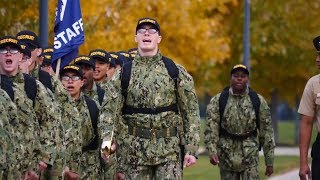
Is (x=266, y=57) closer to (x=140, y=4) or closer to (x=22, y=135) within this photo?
(x=140, y=4)

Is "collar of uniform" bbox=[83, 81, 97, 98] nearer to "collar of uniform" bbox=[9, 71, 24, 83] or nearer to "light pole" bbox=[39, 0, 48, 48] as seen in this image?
"light pole" bbox=[39, 0, 48, 48]

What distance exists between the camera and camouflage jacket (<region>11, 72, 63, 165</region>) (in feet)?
43.9

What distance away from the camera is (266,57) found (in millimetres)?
46719

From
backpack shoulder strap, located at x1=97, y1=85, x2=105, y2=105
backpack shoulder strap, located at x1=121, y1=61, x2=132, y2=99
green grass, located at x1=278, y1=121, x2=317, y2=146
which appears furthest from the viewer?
green grass, located at x1=278, y1=121, x2=317, y2=146

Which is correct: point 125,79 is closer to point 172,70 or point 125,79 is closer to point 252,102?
point 172,70

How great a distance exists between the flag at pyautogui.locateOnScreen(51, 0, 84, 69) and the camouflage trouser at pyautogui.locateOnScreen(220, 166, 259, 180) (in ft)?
8.28

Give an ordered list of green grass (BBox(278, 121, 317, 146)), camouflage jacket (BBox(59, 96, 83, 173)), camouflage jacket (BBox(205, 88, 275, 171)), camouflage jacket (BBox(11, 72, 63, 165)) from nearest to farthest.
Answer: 1. camouflage jacket (BBox(11, 72, 63, 165))
2. camouflage jacket (BBox(59, 96, 83, 173))
3. camouflage jacket (BBox(205, 88, 275, 171))
4. green grass (BBox(278, 121, 317, 146))

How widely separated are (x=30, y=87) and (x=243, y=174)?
19.2 ft

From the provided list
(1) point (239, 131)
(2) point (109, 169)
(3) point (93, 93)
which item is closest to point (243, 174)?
(1) point (239, 131)

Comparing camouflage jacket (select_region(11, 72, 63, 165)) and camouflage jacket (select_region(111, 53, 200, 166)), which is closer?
camouflage jacket (select_region(11, 72, 63, 165))

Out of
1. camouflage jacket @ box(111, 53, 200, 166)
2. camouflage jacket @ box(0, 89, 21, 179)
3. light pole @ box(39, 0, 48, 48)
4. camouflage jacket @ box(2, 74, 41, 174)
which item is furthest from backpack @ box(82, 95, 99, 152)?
camouflage jacket @ box(0, 89, 21, 179)

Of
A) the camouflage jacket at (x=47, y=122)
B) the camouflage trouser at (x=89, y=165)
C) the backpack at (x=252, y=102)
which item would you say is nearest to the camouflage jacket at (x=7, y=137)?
the camouflage jacket at (x=47, y=122)

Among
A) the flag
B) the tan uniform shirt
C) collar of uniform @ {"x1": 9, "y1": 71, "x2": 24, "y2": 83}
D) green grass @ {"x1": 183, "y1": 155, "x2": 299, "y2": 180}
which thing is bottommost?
green grass @ {"x1": 183, "y1": 155, "x2": 299, "y2": 180}

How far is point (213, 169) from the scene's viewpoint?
113ft
